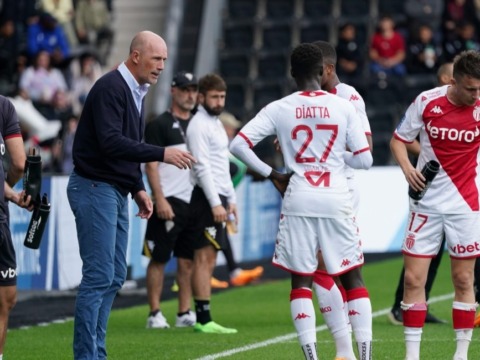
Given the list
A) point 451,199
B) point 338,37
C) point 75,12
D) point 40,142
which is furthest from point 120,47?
point 451,199

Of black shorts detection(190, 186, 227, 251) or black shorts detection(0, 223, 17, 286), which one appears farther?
black shorts detection(190, 186, 227, 251)

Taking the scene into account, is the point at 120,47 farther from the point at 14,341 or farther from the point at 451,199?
the point at 451,199

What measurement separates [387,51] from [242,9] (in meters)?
3.97

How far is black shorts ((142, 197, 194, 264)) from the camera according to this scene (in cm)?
1270

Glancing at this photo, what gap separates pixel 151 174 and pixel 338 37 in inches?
565

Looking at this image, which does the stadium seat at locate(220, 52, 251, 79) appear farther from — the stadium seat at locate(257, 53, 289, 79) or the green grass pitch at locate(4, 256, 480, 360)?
the green grass pitch at locate(4, 256, 480, 360)

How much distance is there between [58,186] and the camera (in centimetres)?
1603

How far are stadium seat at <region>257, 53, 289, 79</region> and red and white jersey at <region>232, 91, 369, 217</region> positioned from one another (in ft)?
60.4

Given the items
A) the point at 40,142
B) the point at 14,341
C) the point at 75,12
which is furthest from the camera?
the point at 75,12

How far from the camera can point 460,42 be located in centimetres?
2508

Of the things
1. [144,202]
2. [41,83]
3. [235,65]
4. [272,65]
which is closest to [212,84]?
[144,202]

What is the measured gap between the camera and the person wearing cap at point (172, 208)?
41.3ft

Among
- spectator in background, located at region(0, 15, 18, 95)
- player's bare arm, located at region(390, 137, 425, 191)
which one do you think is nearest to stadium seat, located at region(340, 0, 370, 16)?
spectator in background, located at region(0, 15, 18, 95)

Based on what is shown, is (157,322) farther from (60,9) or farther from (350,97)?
(60,9)
